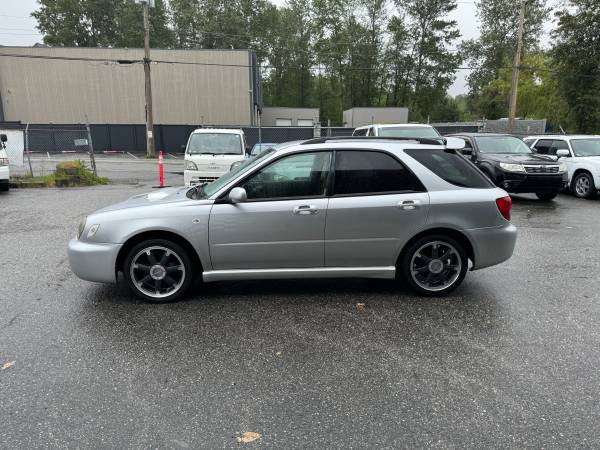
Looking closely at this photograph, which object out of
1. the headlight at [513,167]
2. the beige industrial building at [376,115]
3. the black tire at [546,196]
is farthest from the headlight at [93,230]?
the beige industrial building at [376,115]

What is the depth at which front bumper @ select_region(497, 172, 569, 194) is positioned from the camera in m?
10.7

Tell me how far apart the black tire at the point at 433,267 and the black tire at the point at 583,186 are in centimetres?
944

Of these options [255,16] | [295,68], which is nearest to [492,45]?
[295,68]

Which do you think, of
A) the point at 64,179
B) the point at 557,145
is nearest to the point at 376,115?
the point at 557,145

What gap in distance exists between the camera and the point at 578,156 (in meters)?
12.5

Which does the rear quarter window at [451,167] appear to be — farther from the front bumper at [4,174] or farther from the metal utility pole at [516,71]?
the metal utility pole at [516,71]

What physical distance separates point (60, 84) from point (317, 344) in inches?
1440

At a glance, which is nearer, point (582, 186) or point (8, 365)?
point (8, 365)

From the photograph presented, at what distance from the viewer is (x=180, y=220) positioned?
4.36 metres

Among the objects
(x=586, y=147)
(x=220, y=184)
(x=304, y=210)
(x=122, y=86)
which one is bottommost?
(x=304, y=210)

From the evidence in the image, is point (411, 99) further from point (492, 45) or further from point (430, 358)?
point (430, 358)

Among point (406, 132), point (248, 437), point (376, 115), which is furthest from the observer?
point (376, 115)

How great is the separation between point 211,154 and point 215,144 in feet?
2.09

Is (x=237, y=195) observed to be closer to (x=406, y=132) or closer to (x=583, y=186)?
(x=406, y=132)
